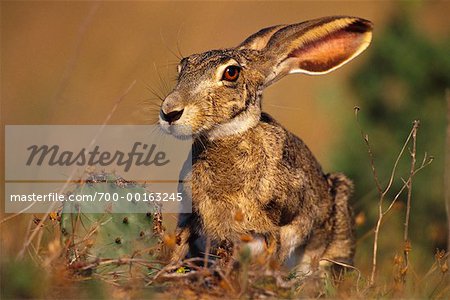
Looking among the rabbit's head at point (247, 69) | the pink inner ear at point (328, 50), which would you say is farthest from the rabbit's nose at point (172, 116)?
the pink inner ear at point (328, 50)

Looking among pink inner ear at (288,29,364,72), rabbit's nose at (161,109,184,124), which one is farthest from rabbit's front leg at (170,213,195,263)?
pink inner ear at (288,29,364,72)

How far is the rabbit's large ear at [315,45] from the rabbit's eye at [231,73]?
0.55 meters

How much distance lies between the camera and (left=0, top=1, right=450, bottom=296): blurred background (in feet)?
33.6

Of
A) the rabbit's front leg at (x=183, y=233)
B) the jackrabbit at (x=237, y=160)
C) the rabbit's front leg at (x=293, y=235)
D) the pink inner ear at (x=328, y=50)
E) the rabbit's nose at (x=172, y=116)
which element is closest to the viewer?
the rabbit's nose at (x=172, y=116)

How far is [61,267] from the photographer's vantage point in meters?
5.55

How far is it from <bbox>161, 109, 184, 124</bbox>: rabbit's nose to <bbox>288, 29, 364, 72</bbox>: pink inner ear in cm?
167

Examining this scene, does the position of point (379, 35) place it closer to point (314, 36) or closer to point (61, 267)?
point (314, 36)

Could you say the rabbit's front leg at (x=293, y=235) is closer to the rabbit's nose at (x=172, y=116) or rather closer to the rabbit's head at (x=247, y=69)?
the rabbit's head at (x=247, y=69)

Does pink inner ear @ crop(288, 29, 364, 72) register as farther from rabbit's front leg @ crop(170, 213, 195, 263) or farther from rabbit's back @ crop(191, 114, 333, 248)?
rabbit's front leg @ crop(170, 213, 195, 263)

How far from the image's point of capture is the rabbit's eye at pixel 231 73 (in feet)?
21.4

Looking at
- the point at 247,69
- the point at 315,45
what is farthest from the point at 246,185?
the point at 315,45

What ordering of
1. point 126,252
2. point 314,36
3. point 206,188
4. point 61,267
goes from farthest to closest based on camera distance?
point 314,36 < point 206,188 < point 126,252 < point 61,267

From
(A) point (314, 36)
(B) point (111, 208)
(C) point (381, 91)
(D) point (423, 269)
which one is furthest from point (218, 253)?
(C) point (381, 91)

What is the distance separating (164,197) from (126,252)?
0.91m
